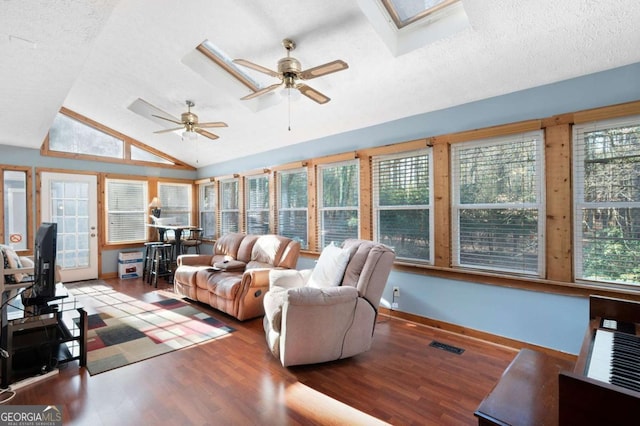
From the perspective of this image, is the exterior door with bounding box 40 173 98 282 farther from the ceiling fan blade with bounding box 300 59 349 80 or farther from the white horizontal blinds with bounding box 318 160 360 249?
the ceiling fan blade with bounding box 300 59 349 80

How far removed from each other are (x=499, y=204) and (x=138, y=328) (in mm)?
3971

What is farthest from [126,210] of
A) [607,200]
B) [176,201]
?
[607,200]

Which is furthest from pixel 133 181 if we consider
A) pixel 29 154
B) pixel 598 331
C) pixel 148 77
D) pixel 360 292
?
pixel 598 331

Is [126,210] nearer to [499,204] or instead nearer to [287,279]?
[287,279]

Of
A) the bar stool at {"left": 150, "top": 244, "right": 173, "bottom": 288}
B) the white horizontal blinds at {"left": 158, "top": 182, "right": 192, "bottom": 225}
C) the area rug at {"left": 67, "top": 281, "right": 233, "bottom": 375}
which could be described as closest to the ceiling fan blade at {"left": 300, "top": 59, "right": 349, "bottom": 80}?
the area rug at {"left": 67, "top": 281, "right": 233, "bottom": 375}

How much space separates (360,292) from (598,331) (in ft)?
5.30

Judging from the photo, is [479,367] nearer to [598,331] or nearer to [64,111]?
[598,331]

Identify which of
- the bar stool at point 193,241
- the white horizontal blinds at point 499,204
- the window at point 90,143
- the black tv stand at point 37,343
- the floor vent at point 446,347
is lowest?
the floor vent at point 446,347

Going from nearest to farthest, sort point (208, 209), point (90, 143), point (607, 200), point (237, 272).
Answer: point (607, 200), point (237, 272), point (90, 143), point (208, 209)

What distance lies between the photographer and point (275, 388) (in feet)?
7.11

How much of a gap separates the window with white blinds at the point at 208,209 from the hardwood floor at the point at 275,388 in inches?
162

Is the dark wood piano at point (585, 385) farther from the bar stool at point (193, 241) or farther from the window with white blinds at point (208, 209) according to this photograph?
the window with white blinds at point (208, 209)

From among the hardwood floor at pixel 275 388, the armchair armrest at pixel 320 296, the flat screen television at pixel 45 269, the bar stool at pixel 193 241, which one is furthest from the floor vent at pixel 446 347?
the bar stool at pixel 193 241

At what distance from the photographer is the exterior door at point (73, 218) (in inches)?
212
